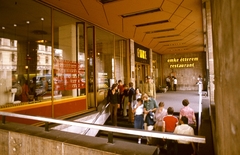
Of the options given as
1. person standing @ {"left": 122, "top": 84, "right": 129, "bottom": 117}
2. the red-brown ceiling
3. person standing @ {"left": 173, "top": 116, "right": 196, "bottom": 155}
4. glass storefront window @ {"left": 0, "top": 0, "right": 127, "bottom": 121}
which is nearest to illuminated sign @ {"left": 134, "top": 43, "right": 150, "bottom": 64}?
glass storefront window @ {"left": 0, "top": 0, "right": 127, "bottom": 121}

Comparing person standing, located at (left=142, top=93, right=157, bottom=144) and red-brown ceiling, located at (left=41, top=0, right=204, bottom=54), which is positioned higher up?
red-brown ceiling, located at (left=41, top=0, right=204, bottom=54)

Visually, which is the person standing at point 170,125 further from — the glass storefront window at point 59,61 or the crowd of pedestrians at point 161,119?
the glass storefront window at point 59,61

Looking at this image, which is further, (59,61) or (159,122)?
(59,61)

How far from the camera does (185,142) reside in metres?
3.98

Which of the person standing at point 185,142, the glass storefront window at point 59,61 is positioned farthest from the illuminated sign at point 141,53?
the person standing at point 185,142

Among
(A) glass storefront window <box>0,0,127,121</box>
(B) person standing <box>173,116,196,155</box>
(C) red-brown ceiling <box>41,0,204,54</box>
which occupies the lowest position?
(B) person standing <box>173,116,196,155</box>

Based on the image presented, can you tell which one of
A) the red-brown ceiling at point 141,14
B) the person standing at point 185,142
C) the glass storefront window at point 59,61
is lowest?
the person standing at point 185,142

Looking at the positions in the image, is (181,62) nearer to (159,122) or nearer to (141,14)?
(141,14)

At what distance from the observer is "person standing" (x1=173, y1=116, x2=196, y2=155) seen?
386 centimetres

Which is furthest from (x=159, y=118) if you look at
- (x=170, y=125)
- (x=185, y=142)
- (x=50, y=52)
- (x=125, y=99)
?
(x=50, y=52)

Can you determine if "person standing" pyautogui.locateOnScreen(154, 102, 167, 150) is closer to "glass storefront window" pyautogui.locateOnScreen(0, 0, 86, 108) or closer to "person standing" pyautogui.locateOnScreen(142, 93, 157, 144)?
"person standing" pyautogui.locateOnScreen(142, 93, 157, 144)

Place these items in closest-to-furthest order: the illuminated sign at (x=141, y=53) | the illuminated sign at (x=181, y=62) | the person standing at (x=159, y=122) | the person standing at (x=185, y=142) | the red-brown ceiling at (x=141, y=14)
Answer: the person standing at (x=185, y=142)
the person standing at (x=159, y=122)
the red-brown ceiling at (x=141, y=14)
the illuminated sign at (x=141, y=53)
the illuminated sign at (x=181, y=62)

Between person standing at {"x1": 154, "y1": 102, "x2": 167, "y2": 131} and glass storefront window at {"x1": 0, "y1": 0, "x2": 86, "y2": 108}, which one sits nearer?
person standing at {"x1": 154, "y1": 102, "x2": 167, "y2": 131}

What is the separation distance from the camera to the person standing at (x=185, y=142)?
3.86 meters
